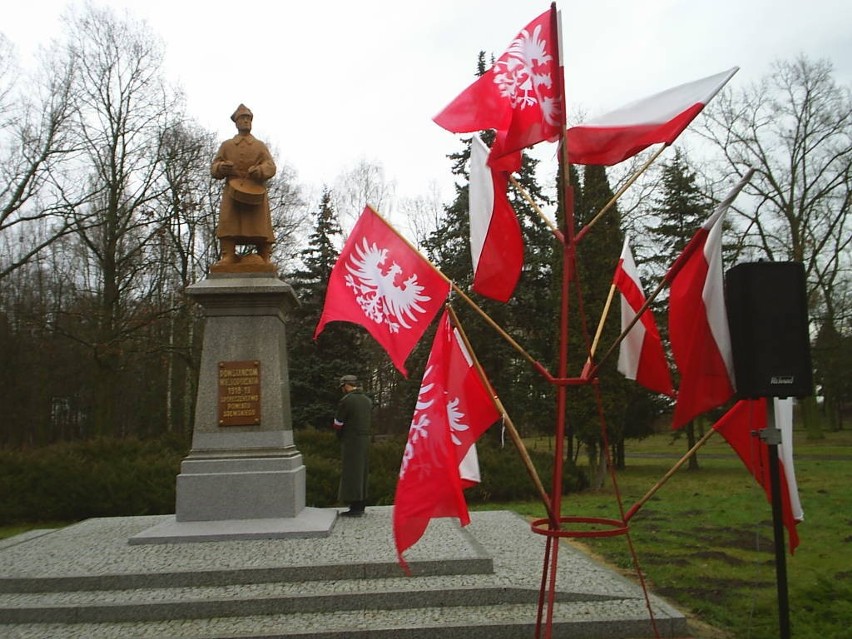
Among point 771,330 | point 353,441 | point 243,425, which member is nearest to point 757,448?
point 771,330

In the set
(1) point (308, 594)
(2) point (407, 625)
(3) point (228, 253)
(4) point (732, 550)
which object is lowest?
(4) point (732, 550)

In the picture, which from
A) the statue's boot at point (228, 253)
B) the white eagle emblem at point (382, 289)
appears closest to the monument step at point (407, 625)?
the white eagle emblem at point (382, 289)

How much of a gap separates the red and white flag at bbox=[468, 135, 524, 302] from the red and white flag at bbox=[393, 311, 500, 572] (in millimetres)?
306

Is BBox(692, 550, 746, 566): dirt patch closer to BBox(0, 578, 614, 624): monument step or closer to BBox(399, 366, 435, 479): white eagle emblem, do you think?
BBox(0, 578, 614, 624): monument step

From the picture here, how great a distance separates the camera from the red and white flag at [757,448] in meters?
4.00

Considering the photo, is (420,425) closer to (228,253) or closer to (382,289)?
(382,289)

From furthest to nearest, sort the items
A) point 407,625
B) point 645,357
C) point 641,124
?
point 407,625, point 645,357, point 641,124

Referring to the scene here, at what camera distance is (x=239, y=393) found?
9453mm

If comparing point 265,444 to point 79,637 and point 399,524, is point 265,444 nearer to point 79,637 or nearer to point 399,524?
point 79,637

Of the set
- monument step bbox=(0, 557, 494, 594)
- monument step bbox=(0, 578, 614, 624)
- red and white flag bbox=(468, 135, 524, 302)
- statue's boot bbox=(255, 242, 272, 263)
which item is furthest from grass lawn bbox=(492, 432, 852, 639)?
statue's boot bbox=(255, 242, 272, 263)

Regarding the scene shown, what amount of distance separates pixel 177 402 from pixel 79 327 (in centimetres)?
818

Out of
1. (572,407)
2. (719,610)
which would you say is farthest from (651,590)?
(572,407)

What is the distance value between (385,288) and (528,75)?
4.58 feet

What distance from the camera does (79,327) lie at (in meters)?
26.5
